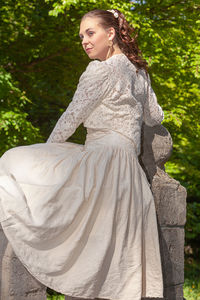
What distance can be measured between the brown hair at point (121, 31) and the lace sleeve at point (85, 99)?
0.29 metres

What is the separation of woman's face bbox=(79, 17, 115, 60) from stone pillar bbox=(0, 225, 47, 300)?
1164 millimetres

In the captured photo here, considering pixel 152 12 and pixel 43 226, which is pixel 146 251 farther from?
pixel 152 12

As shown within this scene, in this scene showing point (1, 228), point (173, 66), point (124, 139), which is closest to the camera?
point (1, 228)

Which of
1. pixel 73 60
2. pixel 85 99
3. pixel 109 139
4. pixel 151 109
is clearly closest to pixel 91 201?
pixel 109 139

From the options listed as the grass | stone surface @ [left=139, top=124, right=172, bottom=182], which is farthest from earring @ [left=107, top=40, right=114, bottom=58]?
the grass

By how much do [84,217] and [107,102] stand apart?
2.13 ft

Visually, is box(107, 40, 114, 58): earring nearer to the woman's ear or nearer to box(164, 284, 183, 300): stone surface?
the woman's ear

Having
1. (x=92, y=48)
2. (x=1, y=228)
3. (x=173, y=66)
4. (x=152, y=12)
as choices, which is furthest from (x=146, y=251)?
(x=152, y=12)

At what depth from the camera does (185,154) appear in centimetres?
805

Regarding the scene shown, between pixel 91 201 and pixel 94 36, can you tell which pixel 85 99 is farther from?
pixel 91 201

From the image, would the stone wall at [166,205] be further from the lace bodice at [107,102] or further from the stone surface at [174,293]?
the lace bodice at [107,102]

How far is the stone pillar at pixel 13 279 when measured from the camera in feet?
7.59

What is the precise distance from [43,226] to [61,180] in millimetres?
261

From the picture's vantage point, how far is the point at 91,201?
2365mm
